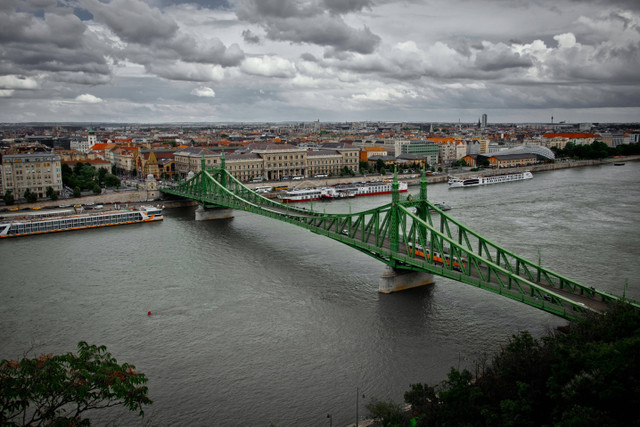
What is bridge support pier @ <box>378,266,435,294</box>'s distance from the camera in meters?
20.1

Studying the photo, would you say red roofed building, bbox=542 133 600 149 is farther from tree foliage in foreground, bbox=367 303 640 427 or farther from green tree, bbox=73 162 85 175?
tree foliage in foreground, bbox=367 303 640 427

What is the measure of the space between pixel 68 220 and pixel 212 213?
30.3ft

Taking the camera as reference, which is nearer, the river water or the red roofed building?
the river water

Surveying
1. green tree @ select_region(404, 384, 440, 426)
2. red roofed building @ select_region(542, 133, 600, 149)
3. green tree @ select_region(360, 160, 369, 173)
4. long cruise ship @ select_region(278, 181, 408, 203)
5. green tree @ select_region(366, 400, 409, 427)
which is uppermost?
red roofed building @ select_region(542, 133, 600, 149)

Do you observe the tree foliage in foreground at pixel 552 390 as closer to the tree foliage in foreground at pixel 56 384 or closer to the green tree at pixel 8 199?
the tree foliage in foreground at pixel 56 384

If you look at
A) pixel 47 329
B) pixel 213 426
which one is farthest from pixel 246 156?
pixel 213 426

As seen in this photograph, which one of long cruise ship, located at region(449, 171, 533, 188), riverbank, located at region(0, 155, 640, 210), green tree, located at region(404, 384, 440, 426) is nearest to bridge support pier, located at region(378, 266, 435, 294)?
green tree, located at region(404, 384, 440, 426)

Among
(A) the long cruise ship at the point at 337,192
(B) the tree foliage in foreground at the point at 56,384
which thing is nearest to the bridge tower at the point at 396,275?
(B) the tree foliage in foreground at the point at 56,384

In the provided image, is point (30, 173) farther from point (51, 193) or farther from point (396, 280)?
point (396, 280)

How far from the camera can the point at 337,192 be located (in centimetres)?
4741

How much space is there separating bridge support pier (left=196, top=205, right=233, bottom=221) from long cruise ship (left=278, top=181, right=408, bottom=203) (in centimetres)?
731

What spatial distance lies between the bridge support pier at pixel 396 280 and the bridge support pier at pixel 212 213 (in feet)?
66.3

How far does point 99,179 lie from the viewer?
52125 mm

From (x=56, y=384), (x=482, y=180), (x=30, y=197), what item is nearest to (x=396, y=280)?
(x=56, y=384)
